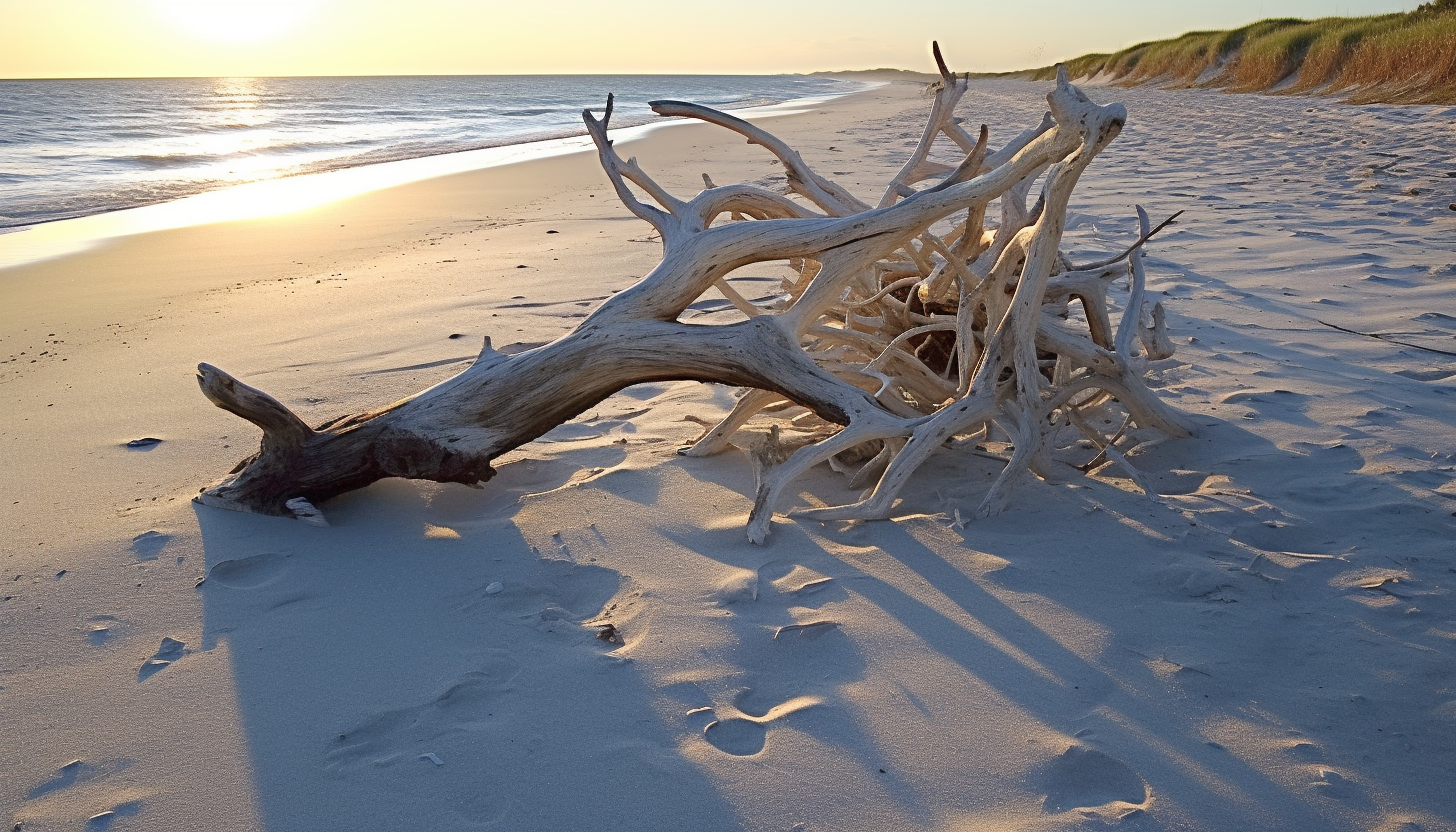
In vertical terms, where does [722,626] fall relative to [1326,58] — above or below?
below

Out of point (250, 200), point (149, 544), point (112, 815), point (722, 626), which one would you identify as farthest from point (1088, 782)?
point (250, 200)

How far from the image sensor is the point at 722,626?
2023 mm

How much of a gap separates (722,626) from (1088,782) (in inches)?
30.4

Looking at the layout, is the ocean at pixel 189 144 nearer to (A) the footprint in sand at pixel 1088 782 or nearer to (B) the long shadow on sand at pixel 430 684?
(B) the long shadow on sand at pixel 430 684

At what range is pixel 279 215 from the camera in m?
8.24

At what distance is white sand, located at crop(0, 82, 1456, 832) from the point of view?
5.17 ft

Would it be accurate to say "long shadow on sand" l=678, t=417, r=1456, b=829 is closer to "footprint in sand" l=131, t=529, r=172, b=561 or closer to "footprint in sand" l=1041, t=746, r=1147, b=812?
"footprint in sand" l=1041, t=746, r=1147, b=812

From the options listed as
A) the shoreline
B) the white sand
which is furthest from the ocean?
the white sand

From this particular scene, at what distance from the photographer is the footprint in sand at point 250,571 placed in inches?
88.4

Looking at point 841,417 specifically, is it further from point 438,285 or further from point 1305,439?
point 438,285

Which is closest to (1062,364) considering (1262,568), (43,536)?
(1262,568)

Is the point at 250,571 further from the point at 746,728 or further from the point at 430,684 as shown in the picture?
the point at 746,728

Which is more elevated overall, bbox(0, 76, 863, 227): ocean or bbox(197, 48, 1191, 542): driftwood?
bbox(197, 48, 1191, 542): driftwood

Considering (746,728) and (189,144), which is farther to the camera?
(189,144)
